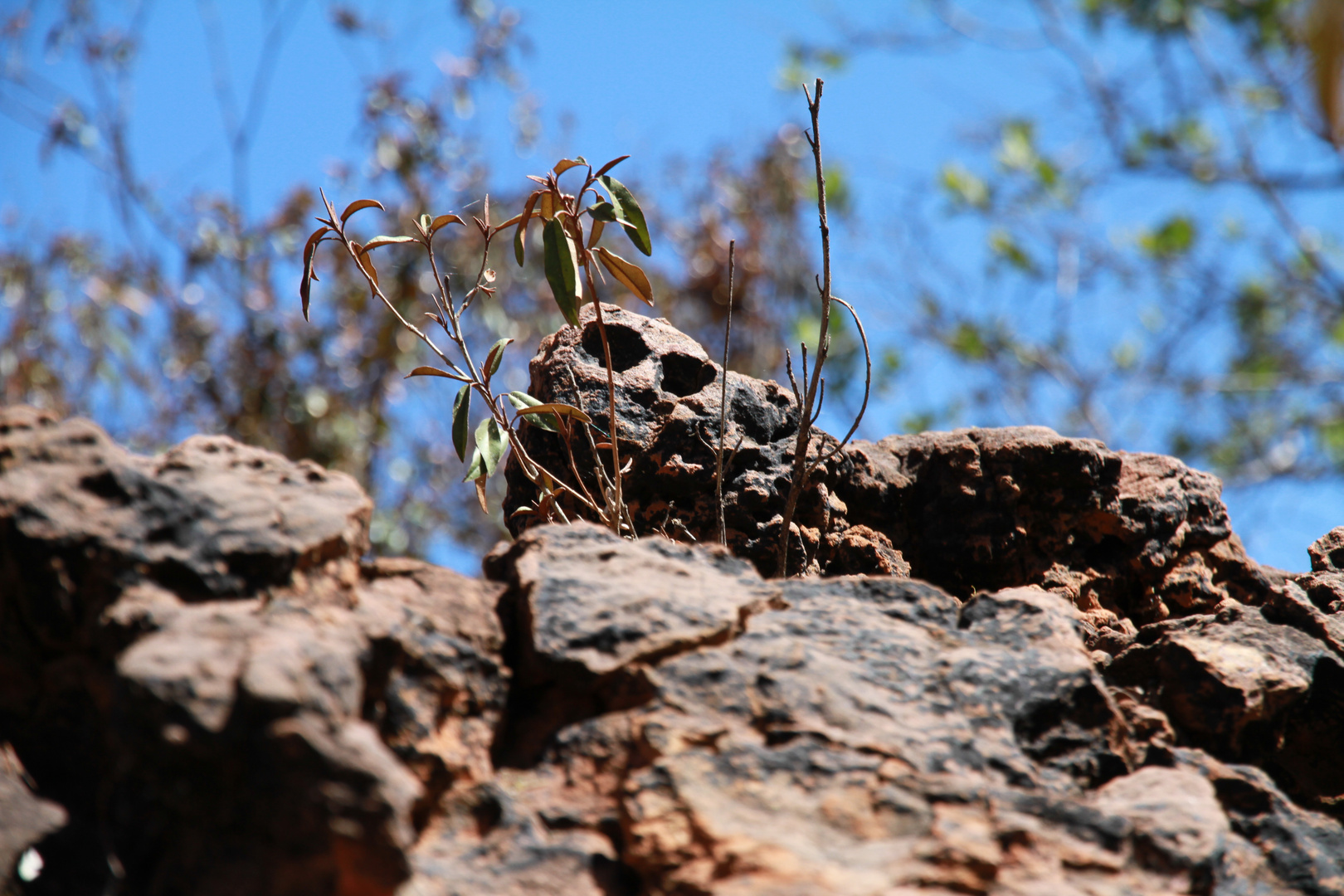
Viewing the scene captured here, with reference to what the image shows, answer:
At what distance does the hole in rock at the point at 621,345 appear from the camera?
3008mm

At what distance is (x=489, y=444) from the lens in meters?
2.68

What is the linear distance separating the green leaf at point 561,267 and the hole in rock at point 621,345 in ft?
1.68

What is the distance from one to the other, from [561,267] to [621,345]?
0.58m

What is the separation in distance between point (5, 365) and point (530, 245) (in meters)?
4.83

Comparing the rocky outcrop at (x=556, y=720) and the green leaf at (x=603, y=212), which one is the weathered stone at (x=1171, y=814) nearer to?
the rocky outcrop at (x=556, y=720)

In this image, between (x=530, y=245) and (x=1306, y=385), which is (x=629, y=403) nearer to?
(x=530, y=245)

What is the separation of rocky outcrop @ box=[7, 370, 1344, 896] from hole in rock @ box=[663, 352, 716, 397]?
3.08ft

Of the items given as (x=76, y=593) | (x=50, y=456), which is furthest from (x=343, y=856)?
(x=50, y=456)

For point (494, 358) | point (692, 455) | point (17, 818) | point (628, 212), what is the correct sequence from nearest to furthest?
point (17, 818) < point (628, 212) < point (494, 358) < point (692, 455)

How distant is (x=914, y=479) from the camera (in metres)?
3.07

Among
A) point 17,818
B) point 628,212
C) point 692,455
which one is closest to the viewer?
point 17,818

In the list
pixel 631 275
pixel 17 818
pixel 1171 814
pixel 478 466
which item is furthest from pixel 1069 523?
pixel 17 818

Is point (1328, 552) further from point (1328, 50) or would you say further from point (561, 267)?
point (561, 267)

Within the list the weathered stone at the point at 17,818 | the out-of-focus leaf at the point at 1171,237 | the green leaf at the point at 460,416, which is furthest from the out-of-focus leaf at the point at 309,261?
the out-of-focus leaf at the point at 1171,237
